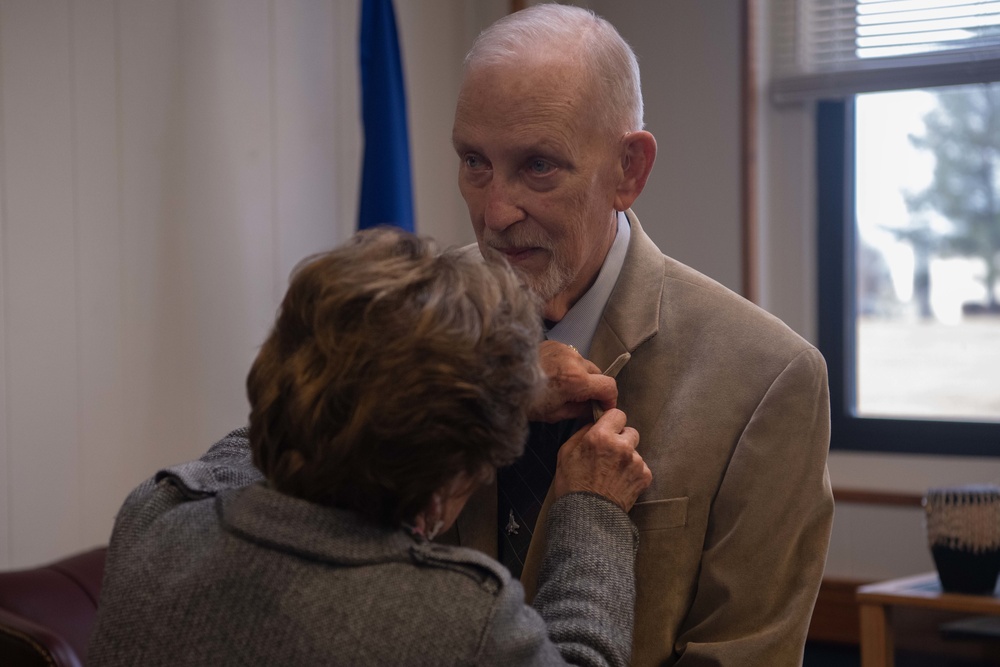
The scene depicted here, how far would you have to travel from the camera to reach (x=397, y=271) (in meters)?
1.03

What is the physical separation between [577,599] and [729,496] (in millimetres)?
288

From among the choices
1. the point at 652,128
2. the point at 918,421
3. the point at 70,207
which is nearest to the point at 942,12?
the point at 652,128

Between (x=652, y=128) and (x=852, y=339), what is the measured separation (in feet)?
3.77

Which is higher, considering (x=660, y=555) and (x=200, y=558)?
(x=200, y=558)

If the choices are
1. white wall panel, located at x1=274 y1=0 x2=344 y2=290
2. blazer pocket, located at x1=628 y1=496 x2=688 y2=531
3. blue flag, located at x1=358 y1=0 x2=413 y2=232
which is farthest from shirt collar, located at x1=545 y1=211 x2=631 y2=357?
white wall panel, located at x1=274 y1=0 x2=344 y2=290

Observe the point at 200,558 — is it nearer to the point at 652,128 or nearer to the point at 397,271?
the point at 397,271

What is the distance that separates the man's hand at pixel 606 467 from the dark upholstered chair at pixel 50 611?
1201mm

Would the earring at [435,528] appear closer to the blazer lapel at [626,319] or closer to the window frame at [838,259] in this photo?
the blazer lapel at [626,319]

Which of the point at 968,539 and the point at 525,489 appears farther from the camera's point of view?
the point at 968,539

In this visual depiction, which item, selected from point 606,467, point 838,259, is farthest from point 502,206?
point 838,259

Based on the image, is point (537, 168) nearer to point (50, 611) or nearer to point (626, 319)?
point (626, 319)

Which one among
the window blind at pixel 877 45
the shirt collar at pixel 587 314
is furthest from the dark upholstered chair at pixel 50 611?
the window blind at pixel 877 45

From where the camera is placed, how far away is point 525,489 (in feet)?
4.56

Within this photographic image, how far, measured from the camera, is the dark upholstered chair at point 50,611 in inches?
77.0
